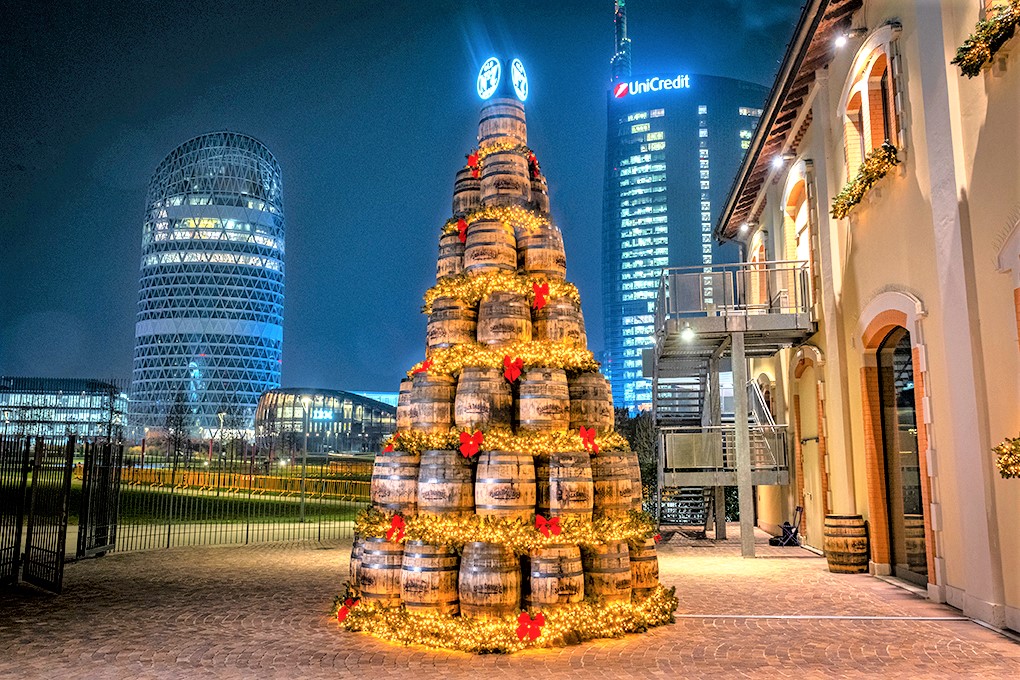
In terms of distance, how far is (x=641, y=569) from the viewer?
8.19 metres

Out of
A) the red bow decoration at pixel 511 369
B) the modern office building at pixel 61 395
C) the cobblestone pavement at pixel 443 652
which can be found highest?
the modern office building at pixel 61 395

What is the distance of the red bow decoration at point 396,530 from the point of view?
7.85m

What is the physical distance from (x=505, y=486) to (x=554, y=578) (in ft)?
3.26

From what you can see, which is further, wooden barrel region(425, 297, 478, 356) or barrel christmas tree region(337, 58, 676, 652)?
wooden barrel region(425, 297, 478, 356)

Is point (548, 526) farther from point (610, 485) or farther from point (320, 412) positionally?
point (320, 412)

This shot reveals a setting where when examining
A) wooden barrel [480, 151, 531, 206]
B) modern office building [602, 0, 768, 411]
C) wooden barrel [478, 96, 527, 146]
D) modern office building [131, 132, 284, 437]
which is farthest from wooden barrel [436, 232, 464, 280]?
modern office building [602, 0, 768, 411]

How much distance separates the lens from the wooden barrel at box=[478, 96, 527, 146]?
10016 millimetres

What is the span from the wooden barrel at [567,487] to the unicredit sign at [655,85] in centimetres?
17124

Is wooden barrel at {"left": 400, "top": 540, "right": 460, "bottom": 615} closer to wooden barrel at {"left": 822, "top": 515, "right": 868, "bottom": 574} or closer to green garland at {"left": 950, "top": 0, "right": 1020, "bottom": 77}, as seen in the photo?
green garland at {"left": 950, "top": 0, "right": 1020, "bottom": 77}

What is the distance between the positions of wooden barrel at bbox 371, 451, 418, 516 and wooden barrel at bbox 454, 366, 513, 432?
712 millimetres

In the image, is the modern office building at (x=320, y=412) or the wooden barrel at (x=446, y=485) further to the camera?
the modern office building at (x=320, y=412)

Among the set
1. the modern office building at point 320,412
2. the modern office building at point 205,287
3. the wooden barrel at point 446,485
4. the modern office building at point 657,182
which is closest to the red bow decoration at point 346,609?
the wooden barrel at point 446,485

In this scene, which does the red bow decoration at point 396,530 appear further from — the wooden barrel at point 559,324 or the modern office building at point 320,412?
the modern office building at point 320,412

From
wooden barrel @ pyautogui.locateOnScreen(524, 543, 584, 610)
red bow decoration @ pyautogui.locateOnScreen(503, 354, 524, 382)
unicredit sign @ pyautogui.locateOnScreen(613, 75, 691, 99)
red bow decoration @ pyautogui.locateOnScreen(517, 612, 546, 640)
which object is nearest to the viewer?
red bow decoration @ pyautogui.locateOnScreen(517, 612, 546, 640)
